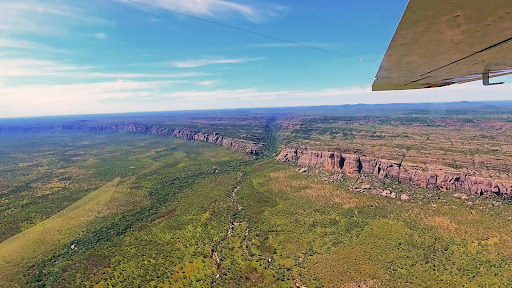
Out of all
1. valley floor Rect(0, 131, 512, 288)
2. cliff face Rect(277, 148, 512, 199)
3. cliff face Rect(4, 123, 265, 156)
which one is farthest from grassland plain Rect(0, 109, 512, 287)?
cliff face Rect(4, 123, 265, 156)

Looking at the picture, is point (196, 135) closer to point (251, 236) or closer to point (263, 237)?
point (251, 236)

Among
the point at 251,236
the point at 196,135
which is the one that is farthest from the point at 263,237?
the point at 196,135

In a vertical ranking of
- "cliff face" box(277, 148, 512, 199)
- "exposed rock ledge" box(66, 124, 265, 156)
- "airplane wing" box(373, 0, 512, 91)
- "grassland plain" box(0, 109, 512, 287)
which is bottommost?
"grassland plain" box(0, 109, 512, 287)

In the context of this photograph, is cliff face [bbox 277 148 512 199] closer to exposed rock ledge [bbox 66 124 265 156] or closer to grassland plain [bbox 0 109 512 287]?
grassland plain [bbox 0 109 512 287]

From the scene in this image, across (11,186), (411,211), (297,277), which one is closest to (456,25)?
(297,277)

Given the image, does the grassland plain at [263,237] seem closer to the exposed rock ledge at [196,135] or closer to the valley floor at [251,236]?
the valley floor at [251,236]

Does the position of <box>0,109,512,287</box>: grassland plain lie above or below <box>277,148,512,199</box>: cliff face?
below
